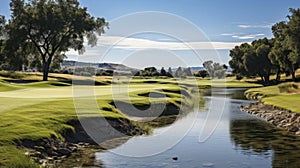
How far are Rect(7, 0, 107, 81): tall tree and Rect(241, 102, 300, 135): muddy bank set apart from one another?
41233mm

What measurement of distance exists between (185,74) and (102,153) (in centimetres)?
13546

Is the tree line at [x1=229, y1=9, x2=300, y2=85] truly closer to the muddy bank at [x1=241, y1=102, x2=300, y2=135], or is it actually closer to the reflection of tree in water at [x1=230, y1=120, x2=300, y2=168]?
the muddy bank at [x1=241, y1=102, x2=300, y2=135]

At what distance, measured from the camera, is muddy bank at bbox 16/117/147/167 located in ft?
73.9

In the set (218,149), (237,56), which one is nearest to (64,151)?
(218,149)

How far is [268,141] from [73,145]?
14564mm

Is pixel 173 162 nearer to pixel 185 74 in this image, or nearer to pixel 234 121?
pixel 234 121

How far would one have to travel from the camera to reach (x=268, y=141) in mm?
31203

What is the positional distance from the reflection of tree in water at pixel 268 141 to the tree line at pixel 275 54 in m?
47.2

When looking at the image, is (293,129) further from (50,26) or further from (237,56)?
(237,56)

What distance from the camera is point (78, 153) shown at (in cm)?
2533

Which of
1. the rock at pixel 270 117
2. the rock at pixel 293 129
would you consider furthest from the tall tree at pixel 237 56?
the rock at pixel 293 129

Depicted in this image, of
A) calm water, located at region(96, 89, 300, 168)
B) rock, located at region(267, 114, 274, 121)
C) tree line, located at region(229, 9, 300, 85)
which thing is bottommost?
calm water, located at region(96, 89, 300, 168)

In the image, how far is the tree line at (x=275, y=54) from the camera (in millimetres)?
84375

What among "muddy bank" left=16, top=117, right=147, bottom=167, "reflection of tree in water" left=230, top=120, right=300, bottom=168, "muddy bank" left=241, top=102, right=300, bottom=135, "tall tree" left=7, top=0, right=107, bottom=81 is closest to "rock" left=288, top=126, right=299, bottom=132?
"muddy bank" left=241, top=102, right=300, bottom=135
